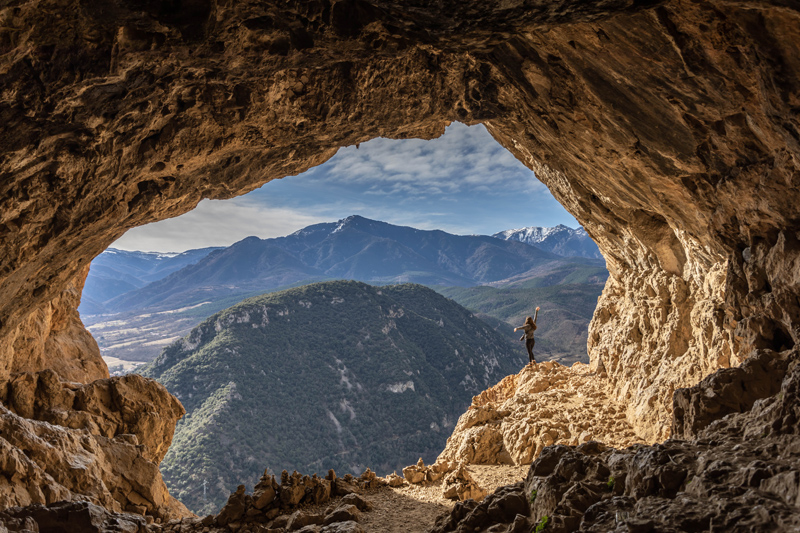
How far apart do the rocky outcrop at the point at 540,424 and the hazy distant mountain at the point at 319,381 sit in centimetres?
2079

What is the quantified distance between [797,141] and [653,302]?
364 inches

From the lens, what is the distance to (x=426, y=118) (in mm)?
11914

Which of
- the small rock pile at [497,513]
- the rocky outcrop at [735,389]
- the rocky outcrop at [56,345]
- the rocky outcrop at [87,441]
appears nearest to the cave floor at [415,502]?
the small rock pile at [497,513]

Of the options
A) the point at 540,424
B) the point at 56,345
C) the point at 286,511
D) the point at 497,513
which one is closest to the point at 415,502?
the point at 286,511

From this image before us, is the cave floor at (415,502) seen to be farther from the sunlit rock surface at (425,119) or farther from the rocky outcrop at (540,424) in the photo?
the sunlit rock surface at (425,119)

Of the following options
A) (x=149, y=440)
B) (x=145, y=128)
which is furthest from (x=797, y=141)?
(x=149, y=440)

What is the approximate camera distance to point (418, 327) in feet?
192

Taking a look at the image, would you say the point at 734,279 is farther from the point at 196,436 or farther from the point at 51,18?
the point at 196,436

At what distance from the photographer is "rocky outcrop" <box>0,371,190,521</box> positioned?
26.9ft

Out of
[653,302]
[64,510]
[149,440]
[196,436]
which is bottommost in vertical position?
[196,436]

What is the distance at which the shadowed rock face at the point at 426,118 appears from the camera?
19.6ft

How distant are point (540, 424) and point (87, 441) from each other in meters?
12.6

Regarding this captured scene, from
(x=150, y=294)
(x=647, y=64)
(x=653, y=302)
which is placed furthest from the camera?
(x=150, y=294)

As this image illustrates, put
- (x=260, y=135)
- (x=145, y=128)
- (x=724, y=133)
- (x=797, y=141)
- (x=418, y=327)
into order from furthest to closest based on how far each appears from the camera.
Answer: (x=418, y=327)
(x=260, y=135)
(x=145, y=128)
(x=724, y=133)
(x=797, y=141)
